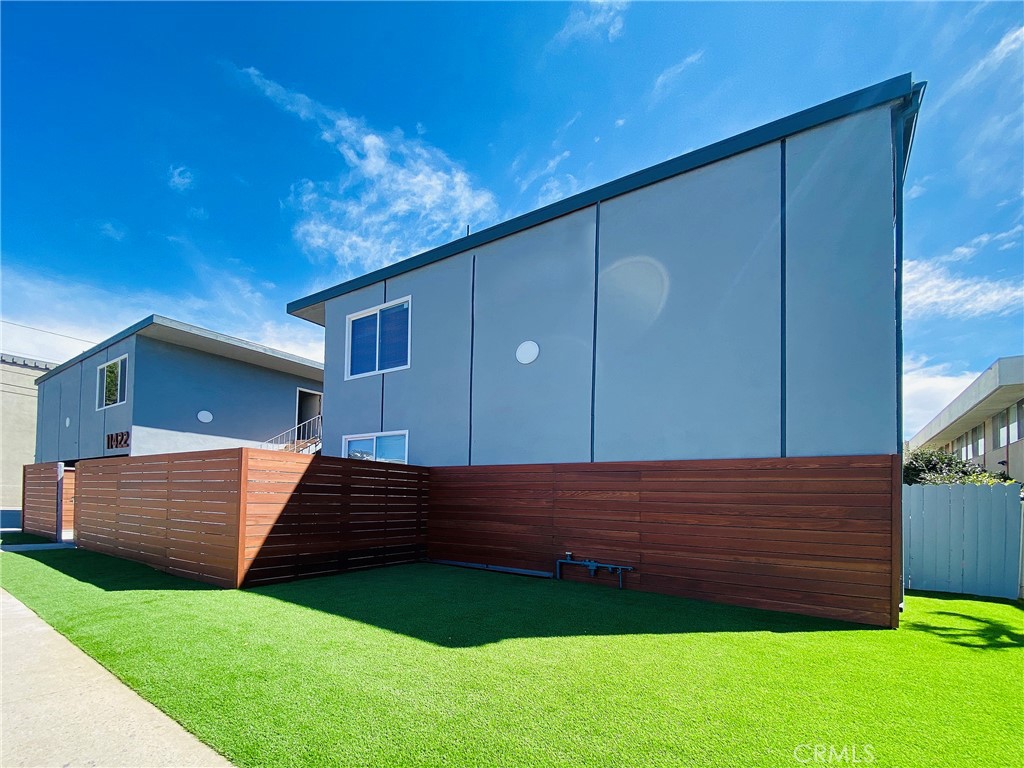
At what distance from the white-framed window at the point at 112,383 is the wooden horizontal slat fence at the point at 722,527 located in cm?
1286

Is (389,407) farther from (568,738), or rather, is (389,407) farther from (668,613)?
(568,738)

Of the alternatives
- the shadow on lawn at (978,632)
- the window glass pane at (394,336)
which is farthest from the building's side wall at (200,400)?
the shadow on lawn at (978,632)

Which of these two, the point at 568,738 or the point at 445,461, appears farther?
the point at 445,461

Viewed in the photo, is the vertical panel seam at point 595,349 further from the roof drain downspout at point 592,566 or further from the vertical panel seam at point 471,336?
the vertical panel seam at point 471,336

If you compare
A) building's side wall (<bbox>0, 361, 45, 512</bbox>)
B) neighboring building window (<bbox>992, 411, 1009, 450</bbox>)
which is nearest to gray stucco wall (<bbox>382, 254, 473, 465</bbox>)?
neighboring building window (<bbox>992, 411, 1009, 450</bbox>)

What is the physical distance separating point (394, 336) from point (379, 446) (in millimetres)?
2284

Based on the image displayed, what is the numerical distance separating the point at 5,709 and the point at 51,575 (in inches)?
218

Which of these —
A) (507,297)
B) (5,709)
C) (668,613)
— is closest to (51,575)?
(5,709)

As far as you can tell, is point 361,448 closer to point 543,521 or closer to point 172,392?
point 543,521

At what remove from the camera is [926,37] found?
6992 mm

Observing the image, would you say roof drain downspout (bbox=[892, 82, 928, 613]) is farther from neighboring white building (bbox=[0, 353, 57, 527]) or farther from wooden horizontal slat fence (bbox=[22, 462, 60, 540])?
neighboring white building (bbox=[0, 353, 57, 527])

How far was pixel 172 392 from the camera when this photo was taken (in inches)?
577

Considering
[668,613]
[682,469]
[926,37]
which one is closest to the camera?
[668,613]

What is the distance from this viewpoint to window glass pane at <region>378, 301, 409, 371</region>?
10.2 meters
